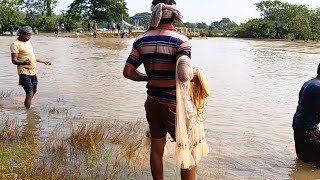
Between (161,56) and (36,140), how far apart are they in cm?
291

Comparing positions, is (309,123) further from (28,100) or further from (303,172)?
(28,100)

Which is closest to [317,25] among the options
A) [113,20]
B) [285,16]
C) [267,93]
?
[285,16]

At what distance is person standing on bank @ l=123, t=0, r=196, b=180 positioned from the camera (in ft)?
11.8

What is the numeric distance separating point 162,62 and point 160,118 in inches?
22.2

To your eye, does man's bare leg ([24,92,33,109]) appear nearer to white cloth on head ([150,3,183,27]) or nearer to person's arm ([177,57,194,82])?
white cloth on head ([150,3,183,27])

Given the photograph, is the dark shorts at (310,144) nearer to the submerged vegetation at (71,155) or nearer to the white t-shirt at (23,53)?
the submerged vegetation at (71,155)

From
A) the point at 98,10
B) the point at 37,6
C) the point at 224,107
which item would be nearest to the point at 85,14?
the point at 98,10

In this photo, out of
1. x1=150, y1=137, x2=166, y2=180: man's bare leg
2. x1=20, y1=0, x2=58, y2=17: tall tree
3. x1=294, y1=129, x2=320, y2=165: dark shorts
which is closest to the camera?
x1=150, y1=137, x2=166, y2=180: man's bare leg

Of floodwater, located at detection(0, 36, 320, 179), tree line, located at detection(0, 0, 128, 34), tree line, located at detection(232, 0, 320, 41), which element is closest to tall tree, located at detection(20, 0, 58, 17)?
tree line, located at detection(0, 0, 128, 34)

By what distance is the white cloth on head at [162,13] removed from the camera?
3621 mm

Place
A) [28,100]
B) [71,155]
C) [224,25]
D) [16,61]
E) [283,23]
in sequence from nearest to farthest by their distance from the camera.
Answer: [71,155], [16,61], [28,100], [283,23], [224,25]

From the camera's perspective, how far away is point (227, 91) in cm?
1165

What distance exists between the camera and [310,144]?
521cm

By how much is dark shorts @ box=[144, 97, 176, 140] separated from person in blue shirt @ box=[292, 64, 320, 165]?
214cm
